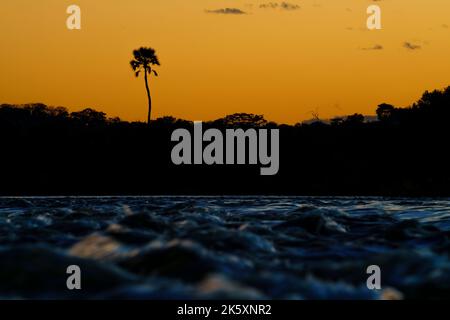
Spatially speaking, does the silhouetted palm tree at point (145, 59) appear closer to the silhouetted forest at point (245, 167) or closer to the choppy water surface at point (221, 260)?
the silhouetted forest at point (245, 167)

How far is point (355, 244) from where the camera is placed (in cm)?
1024

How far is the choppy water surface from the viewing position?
22.6 feet

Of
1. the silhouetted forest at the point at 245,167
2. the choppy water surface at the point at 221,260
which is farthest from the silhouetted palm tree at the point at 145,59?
the choppy water surface at the point at 221,260

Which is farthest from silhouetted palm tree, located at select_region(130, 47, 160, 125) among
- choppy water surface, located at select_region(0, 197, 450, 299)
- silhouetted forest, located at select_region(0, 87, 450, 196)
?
choppy water surface, located at select_region(0, 197, 450, 299)

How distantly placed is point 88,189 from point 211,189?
9641 mm

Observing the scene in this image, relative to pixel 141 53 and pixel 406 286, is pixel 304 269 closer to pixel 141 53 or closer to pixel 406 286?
pixel 406 286

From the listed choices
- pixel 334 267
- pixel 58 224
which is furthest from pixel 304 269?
pixel 58 224

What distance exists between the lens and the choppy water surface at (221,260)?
6898 mm

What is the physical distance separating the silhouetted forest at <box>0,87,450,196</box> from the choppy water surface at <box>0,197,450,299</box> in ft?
130

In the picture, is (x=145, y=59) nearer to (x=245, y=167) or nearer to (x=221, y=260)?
(x=245, y=167)

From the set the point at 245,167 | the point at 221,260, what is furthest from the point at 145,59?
the point at 221,260

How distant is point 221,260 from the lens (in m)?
8.16

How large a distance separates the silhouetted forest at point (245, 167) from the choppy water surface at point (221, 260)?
3972 centimetres
